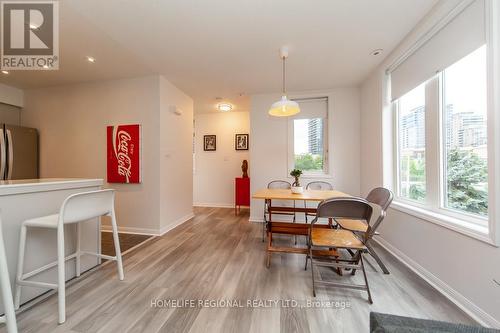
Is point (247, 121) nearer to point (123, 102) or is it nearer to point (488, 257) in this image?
point (123, 102)

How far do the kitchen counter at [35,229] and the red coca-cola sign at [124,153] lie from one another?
121 centimetres

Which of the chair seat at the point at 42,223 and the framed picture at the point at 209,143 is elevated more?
the framed picture at the point at 209,143

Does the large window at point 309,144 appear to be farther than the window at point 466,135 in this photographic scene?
Yes

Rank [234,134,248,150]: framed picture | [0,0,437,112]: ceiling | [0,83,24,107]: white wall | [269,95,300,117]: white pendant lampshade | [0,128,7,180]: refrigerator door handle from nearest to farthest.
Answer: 1. [0,0,437,112]: ceiling
2. [269,95,300,117]: white pendant lampshade
3. [0,128,7,180]: refrigerator door handle
4. [0,83,24,107]: white wall
5. [234,134,248,150]: framed picture

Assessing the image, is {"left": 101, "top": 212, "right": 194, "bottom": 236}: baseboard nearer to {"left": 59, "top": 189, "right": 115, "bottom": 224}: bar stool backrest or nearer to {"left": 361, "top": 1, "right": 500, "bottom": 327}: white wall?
{"left": 59, "top": 189, "right": 115, "bottom": 224}: bar stool backrest

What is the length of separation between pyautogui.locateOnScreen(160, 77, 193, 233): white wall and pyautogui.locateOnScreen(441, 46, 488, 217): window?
3619 mm

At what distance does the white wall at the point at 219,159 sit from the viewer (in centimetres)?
512

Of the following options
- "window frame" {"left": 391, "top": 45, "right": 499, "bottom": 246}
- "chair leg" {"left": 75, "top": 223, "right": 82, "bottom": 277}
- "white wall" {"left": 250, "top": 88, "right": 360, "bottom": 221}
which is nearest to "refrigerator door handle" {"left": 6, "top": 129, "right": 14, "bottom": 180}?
"chair leg" {"left": 75, "top": 223, "right": 82, "bottom": 277}

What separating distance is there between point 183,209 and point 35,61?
10.2ft

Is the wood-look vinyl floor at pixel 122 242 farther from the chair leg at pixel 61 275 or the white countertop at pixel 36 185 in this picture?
the chair leg at pixel 61 275

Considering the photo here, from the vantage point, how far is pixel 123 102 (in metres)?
3.23

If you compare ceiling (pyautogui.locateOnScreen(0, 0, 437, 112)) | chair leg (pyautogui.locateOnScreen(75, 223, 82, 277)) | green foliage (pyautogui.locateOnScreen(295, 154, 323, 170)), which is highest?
ceiling (pyautogui.locateOnScreen(0, 0, 437, 112))

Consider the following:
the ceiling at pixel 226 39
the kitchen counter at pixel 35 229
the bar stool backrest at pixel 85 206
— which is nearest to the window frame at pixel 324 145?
the ceiling at pixel 226 39

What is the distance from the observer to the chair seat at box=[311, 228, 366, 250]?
63.6 inches
